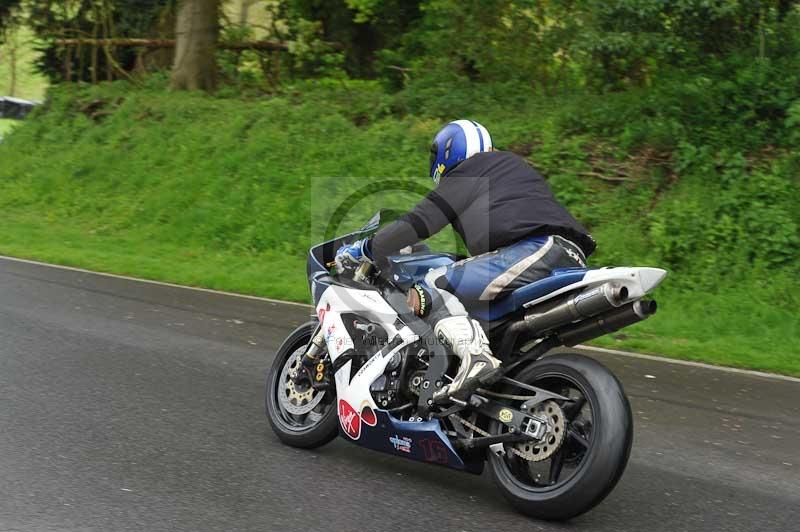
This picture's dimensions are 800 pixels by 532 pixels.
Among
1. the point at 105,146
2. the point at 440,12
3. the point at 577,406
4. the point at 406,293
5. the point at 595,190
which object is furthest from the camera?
the point at 105,146

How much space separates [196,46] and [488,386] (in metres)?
19.9

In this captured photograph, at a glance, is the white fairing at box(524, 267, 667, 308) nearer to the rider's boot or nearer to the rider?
the rider

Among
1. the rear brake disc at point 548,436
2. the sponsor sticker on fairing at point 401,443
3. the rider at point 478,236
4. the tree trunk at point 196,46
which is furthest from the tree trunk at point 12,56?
the rear brake disc at point 548,436

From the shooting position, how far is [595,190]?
15.3 metres

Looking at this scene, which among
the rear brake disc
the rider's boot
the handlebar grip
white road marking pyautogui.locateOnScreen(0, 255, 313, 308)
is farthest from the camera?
white road marking pyautogui.locateOnScreen(0, 255, 313, 308)

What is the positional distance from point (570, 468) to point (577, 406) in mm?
343

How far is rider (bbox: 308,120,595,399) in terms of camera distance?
523 centimetres

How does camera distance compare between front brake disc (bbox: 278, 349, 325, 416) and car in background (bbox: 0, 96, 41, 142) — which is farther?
car in background (bbox: 0, 96, 41, 142)

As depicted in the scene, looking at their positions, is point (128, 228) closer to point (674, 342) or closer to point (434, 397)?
point (674, 342)

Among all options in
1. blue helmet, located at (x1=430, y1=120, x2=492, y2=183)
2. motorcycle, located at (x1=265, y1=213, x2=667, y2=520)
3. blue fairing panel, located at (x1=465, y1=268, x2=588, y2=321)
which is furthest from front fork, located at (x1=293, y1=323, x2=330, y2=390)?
blue helmet, located at (x1=430, y1=120, x2=492, y2=183)

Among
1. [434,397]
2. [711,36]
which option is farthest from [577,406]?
[711,36]

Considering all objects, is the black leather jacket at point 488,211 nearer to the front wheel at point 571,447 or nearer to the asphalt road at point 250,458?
the front wheel at point 571,447

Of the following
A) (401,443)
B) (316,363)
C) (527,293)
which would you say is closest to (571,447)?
(527,293)

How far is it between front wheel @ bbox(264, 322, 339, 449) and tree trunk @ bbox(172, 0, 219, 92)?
59.3 ft
